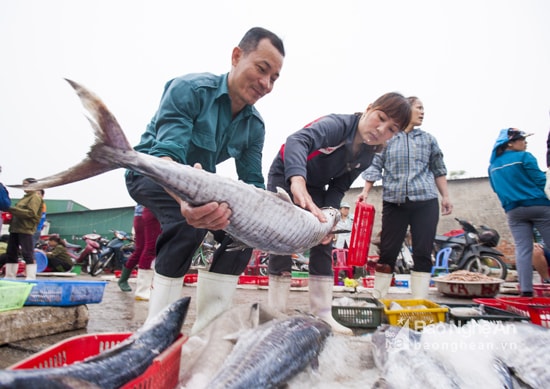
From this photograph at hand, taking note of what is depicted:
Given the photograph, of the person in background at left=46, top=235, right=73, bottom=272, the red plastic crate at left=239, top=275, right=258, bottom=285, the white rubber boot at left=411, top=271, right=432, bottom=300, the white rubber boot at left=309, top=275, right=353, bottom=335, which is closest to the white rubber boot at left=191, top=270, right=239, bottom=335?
the white rubber boot at left=309, top=275, right=353, bottom=335

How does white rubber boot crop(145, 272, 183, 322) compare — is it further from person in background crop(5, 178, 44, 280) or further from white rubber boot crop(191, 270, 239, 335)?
person in background crop(5, 178, 44, 280)

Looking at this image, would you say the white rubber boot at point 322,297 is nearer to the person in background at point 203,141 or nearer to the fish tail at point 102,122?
the person in background at point 203,141

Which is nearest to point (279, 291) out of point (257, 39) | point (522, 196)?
point (257, 39)

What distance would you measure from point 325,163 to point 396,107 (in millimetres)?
815

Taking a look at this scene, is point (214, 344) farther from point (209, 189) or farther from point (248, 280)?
point (248, 280)

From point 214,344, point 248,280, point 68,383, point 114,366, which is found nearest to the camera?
point 68,383

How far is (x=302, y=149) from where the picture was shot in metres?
2.78

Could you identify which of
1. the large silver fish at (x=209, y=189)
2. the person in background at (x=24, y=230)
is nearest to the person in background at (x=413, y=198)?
the large silver fish at (x=209, y=189)

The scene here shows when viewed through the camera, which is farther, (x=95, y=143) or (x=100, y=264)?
(x=100, y=264)

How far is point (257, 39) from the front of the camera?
8.45 feet

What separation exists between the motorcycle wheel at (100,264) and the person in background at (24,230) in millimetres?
4804

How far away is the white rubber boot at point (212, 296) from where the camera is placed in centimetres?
268

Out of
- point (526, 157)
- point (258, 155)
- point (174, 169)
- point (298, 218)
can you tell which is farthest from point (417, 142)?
point (174, 169)

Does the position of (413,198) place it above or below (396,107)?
below
